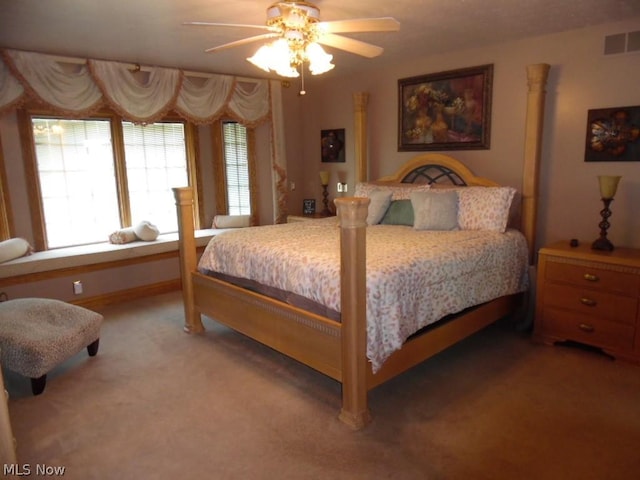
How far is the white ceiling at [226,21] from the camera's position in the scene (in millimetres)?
2883

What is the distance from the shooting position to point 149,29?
11.1 feet

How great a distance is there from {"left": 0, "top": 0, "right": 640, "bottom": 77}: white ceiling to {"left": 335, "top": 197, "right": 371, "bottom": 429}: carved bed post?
58.3 inches

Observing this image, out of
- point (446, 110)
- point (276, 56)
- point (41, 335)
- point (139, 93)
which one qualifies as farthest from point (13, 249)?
point (446, 110)

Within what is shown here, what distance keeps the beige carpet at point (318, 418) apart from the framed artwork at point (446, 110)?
198 cm

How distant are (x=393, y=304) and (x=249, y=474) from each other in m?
1.12

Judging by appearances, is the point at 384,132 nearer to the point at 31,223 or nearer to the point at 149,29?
the point at 149,29

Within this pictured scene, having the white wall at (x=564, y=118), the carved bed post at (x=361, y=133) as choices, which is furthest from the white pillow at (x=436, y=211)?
the carved bed post at (x=361, y=133)

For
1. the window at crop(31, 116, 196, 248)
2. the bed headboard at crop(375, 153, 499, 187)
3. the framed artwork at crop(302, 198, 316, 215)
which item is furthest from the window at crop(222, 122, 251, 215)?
the bed headboard at crop(375, 153, 499, 187)

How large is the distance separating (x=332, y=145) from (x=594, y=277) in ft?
11.2

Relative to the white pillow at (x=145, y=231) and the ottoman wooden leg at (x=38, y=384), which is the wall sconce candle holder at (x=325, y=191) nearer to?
the white pillow at (x=145, y=231)

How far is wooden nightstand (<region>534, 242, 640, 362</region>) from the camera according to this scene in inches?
120

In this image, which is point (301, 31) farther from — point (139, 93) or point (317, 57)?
point (139, 93)

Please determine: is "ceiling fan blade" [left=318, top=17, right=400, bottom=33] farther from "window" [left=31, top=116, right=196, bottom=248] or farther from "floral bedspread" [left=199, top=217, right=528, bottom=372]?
"window" [left=31, top=116, right=196, bottom=248]

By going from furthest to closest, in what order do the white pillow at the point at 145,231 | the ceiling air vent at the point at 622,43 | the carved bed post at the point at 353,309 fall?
the white pillow at the point at 145,231, the ceiling air vent at the point at 622,43, the carved bed post at the point at 353,309
